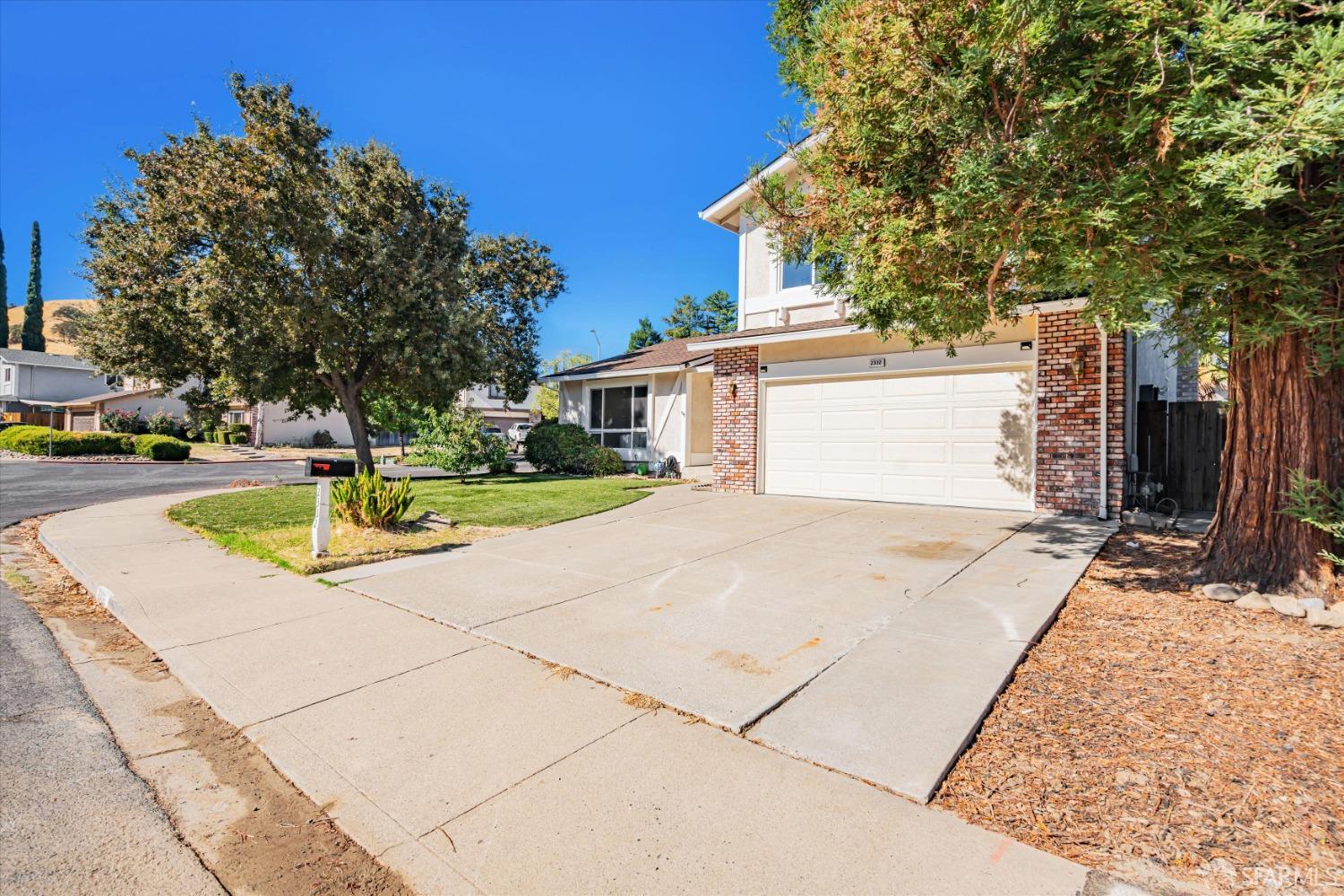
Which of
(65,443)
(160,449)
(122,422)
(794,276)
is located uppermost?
(794,276)

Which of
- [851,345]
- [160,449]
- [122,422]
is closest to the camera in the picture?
[851,345]

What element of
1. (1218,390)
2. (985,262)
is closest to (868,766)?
(985,262)

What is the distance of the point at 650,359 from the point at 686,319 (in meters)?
22.2

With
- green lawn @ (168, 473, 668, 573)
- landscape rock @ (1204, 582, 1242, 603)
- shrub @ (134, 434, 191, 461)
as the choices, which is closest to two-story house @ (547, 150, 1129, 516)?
green lawn @ (168, 473, 668, 573)

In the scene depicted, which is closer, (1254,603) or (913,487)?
(1254,603)

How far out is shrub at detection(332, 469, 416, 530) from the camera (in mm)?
8094

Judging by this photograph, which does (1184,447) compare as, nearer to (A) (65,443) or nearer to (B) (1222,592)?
(B) (1222,592)

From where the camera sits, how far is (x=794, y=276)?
39.9 ft

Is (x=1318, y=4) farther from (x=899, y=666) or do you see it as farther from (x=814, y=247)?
(x=899, y=666)

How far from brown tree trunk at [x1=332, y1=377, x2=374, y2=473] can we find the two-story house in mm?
10061

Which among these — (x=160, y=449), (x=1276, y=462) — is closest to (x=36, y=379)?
(x=160, y=449)

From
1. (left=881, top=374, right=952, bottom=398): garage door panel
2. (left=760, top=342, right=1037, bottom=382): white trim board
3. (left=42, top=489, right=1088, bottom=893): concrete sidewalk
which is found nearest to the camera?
(left=42, top=489, right=1088, bottom=893): concrete sidewalk

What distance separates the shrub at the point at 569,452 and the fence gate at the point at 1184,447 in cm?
1178

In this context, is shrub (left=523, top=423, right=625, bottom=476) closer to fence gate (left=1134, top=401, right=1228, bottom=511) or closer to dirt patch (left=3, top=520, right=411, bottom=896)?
fence gate (left=1134, top=401, right=1228, bottom=511)
